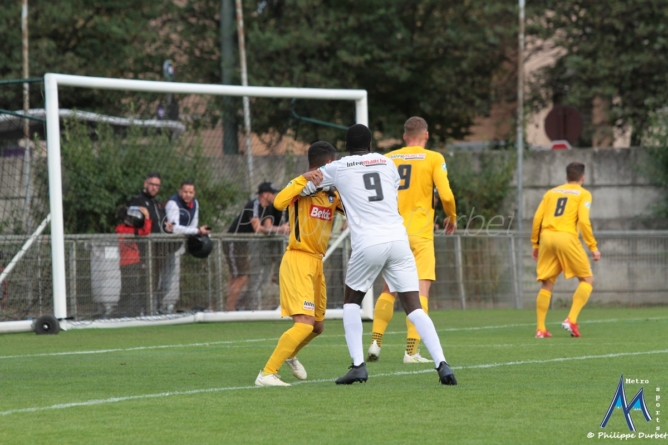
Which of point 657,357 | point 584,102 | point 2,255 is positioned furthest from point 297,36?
point 657,357

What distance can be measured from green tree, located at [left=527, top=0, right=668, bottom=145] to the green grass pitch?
10779 millimetres

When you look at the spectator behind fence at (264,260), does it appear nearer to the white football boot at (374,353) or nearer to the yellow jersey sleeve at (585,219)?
the yellow jersey sleeve at (585,219)

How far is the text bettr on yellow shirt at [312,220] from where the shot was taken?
8250mm

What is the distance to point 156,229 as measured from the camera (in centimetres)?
1584

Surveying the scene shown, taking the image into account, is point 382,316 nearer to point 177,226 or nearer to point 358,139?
point 358,139

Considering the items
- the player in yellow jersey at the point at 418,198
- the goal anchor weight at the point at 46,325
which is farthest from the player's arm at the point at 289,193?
the goal anchor weight at the point at 46,325

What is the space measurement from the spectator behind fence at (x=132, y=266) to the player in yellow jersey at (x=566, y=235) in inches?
205

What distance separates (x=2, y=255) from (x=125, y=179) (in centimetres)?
295

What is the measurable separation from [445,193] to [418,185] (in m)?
0.42

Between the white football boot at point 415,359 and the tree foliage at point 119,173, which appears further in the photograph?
the tree foliage at point 119,173

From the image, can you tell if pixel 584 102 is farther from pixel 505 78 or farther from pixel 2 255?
pixel 2 255

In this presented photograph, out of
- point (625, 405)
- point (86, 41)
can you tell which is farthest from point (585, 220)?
point (86, 41)

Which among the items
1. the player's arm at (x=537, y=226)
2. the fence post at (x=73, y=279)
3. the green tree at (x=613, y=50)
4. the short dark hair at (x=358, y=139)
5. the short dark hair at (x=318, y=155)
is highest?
the green tree at (x=613, y=50)

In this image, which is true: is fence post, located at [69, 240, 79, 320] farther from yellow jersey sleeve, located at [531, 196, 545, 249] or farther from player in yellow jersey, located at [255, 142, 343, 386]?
player in yellow jersey, located at [255, 142, 343, 386]
